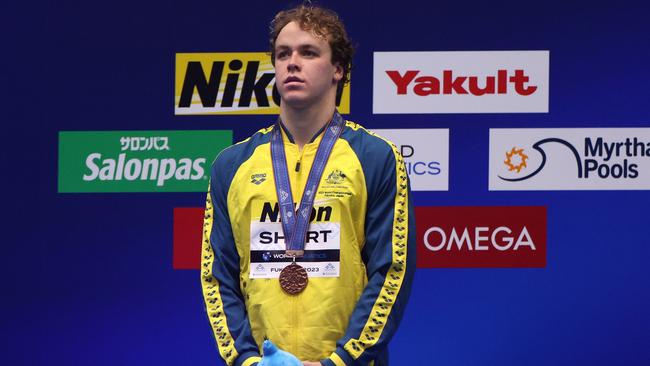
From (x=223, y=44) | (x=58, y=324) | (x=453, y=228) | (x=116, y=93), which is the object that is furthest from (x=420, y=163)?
(x=58, y=324)

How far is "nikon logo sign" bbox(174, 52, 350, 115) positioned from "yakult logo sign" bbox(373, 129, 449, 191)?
0.30 m

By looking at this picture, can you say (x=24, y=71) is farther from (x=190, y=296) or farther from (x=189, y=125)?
(x=190, y=296)

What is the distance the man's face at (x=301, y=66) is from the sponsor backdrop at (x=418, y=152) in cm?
160

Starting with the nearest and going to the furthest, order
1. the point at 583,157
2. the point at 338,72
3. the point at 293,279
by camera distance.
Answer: the point at 293,279 → the point at 338,72 → the point at 583,157

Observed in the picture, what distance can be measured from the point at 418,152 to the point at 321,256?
5.62ft

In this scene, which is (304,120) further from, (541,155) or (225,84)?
(541,155)

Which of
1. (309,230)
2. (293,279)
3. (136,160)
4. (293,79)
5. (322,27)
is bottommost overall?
(293,279)

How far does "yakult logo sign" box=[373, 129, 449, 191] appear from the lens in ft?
11.9

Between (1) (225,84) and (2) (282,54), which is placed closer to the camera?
(2) (282,54)

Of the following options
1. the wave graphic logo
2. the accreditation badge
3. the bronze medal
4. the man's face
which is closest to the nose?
the man's face

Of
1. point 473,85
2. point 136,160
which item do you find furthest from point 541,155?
point 136,160

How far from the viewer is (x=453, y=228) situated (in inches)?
143

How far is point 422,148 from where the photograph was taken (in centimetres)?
363

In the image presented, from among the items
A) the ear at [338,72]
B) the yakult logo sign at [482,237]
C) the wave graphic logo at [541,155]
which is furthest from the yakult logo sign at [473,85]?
the ear at [338,72]
